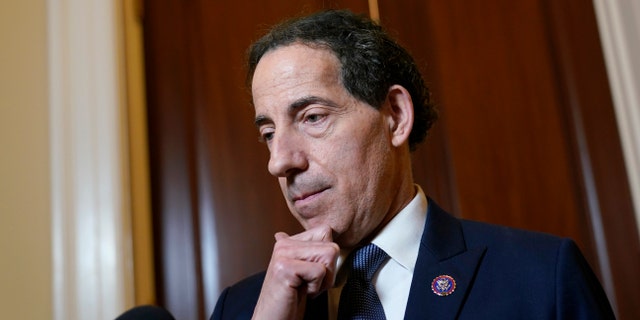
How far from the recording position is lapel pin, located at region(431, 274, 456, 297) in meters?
1.12

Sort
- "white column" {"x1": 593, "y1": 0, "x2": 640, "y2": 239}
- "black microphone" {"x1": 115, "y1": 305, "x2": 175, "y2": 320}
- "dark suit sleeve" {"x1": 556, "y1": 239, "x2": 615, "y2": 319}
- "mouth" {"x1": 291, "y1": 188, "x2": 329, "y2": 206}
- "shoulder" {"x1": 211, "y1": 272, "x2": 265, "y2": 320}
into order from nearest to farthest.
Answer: "black microphone" {"x1": 115, "y1": 305, "x2": 175, "y2": 320} → "dark suit sleeve" {"x1": 556, "y1": 239, "x2": 615, "y2": 319} → "mouth" {"x1": 291, "y1": 188, "x2": 329, "y2": 206} → "shoulder" {"x1": 211, "y1": 272, "x2": 265, "y2": 320} → "white column" {"x1": 593, "y1": 0, "x2": 640, "y2": 239}

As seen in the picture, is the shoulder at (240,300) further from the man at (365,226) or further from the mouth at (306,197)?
the mouth at (306,197)

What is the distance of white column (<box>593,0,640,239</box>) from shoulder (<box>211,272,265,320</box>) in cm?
100

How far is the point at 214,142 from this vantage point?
6.05 feet

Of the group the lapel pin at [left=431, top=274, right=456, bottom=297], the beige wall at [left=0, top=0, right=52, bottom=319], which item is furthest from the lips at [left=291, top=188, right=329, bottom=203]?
the beige wall at [left=0, top=0, right=52, bottom=319]

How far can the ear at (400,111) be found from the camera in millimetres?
1271

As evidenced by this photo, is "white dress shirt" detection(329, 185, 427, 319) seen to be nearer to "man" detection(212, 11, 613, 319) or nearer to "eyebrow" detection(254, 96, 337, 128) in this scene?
"man" detection(212, 11, 613, 319)

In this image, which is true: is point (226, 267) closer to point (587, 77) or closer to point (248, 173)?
point (248, 173)

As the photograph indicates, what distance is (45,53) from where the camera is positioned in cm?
183

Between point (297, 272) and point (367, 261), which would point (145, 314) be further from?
point (367, 261)

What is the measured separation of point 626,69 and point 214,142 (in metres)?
1.12

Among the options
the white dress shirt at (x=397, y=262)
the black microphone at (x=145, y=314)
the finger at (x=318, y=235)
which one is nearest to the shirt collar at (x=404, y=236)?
the white dress shirt at (x=397, y=262)

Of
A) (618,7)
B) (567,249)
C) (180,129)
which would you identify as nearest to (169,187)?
(180,129)

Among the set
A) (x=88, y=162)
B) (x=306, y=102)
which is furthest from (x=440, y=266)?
(x=88, y=162)
